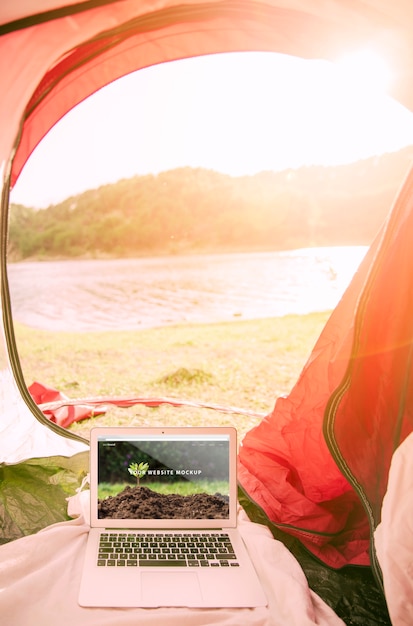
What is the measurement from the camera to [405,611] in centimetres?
112

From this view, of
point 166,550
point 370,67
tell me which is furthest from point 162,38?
point 166,550

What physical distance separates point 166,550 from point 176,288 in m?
6.52

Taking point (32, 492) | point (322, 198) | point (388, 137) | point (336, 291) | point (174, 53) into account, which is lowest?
point (32, 492)

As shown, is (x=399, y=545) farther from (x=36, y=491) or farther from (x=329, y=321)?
(x=36, y=491)

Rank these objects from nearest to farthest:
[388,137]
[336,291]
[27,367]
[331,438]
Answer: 1. [331,438]
2. [27,367]
3. [336,291]
4. [388,137]

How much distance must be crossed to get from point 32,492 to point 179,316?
5.35m

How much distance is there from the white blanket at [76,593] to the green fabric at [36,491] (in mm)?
348

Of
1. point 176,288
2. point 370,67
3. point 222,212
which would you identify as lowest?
point 176,288

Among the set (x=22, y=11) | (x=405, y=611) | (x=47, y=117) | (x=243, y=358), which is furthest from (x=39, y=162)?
(x=405, y=611)

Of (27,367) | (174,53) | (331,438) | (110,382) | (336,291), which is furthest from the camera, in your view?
(336,291)

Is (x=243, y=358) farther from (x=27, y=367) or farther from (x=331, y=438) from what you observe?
(x=331, y=438)

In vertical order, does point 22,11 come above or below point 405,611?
above

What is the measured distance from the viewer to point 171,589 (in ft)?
4.17

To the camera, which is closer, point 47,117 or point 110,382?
point 47,117
